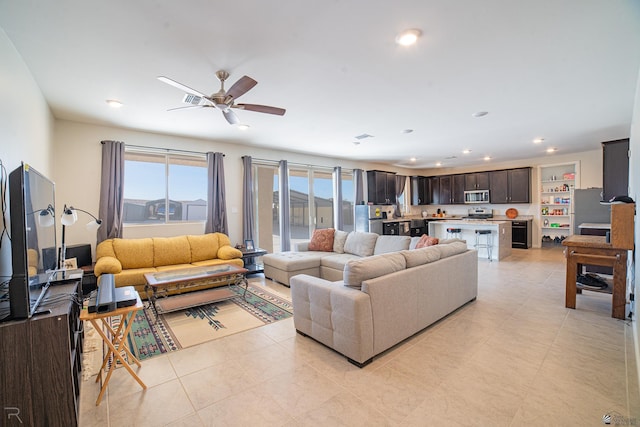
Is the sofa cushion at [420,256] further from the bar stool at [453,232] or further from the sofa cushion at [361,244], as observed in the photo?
the bar stool at [453,232]

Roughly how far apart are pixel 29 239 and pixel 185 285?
7.26ft

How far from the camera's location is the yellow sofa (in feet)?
13.0

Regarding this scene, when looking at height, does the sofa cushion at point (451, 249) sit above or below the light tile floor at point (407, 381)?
above

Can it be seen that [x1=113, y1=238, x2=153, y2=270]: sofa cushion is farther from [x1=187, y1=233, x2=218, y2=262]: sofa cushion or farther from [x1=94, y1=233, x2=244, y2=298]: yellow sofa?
[x1=187, y1=233, x2=218, y2=262]: sofa cushion

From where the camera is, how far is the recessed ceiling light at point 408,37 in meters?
2.22

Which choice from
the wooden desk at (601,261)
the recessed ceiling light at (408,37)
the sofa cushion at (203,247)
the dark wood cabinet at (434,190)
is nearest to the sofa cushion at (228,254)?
the sofa cushion at (203,247)

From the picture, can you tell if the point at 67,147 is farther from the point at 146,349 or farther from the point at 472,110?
the point at 472,110

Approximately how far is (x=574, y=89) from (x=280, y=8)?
362 centimetres

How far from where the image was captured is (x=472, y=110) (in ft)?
13.3

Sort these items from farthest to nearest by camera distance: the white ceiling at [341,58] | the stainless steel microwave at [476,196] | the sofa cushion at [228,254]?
the stainless steel microwave at [476,196] → the sofa cushion at [228,254] → the white ceiling at [341,58]

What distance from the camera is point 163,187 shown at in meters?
5.30

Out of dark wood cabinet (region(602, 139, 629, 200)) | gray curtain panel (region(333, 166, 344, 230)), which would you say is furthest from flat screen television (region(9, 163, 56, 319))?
dark wood cabinet (region(602, 139, 629, 200))

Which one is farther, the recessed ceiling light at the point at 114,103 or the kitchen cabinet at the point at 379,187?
the kitchen cabinet at the point at 379,187

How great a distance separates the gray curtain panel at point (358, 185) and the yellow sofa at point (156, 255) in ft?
14.2
